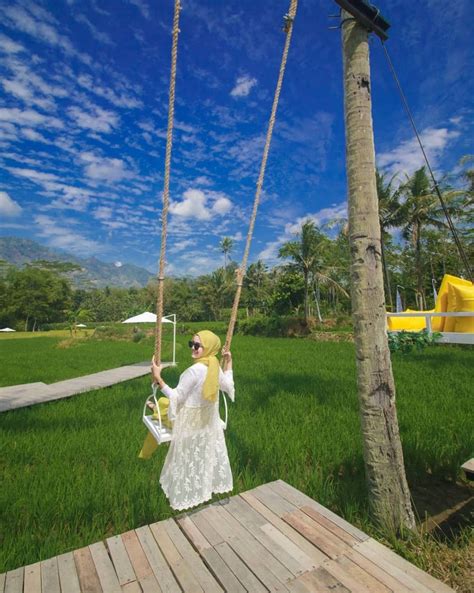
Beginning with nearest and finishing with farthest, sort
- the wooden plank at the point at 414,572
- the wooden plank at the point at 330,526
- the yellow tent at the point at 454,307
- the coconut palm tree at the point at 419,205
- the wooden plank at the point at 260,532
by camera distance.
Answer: the wooden plank at the point at 414,572, the wooden plank at the point at 260,532, the wooden plank at the point at 330,526, the yellow tent at the point at 454,307, the coconut palm tree at the point at 419,205

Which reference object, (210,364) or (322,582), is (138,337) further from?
(322,582)

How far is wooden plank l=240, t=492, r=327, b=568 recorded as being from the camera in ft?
6.08

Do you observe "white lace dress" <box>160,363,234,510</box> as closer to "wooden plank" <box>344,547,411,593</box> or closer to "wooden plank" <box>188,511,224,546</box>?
"wooden plank" <box>188,511,224,546</box>

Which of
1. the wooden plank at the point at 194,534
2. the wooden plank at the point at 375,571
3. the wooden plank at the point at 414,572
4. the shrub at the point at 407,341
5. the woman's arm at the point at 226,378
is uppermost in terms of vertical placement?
the shrub at the point at 407,341

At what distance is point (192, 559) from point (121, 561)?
408 millimetres

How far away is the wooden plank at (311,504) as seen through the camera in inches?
79.7

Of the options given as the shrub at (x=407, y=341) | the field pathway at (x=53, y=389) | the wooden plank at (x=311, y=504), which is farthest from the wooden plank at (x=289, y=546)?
the field pathway at (x=53, y=389)

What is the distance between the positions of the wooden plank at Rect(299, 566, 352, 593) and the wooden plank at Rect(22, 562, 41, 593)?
1.38m

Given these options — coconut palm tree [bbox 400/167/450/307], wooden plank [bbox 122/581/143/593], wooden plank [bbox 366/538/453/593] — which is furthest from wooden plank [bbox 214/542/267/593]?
coconut palm tree [bbox 400/167/450/307]

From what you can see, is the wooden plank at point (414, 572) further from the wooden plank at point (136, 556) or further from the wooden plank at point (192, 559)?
the wooden plank at point (136, 556)

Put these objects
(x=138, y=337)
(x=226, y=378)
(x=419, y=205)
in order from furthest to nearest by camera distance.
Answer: (x=138, y=337) → (x=419, y=205) → (x=226, y=378)

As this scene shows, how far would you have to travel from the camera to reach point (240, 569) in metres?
1.80

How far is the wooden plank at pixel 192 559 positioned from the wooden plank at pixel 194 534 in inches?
1.4

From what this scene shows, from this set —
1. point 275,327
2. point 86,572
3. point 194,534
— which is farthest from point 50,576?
point 275,327
